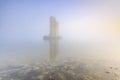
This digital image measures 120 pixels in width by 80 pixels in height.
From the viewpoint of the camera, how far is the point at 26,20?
3.03m

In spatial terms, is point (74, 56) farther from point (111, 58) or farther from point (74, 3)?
point (74, 3)

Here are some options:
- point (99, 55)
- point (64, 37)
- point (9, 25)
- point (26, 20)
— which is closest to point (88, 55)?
point (99, 55)

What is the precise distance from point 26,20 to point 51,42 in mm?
480

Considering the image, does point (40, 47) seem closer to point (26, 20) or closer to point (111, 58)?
point (26, 20)

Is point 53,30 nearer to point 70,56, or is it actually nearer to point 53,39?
point 53,39

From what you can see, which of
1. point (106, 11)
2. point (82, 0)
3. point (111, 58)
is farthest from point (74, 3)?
point (111, 58)

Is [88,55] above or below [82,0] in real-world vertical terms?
below

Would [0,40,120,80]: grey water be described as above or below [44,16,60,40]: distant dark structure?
below

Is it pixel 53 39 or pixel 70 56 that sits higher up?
pixel 53 39

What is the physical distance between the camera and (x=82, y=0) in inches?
122

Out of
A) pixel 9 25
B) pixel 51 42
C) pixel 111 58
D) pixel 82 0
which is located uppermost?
pixel 82 0

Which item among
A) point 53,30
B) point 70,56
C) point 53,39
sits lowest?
point 70,56

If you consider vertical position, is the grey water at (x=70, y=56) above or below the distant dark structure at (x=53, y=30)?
below

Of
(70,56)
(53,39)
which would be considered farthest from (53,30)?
(70,56)
